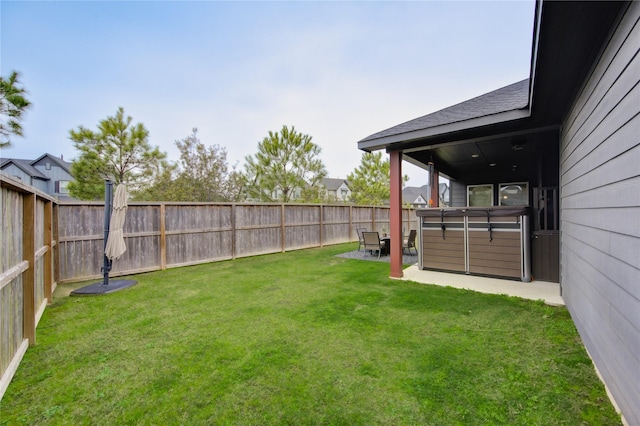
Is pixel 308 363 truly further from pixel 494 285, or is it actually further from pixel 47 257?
pixel 47 257

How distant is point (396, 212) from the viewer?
5.32 metres

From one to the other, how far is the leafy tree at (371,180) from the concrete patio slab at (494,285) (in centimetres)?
1954

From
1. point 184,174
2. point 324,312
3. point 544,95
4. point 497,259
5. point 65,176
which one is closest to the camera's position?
point 544,95

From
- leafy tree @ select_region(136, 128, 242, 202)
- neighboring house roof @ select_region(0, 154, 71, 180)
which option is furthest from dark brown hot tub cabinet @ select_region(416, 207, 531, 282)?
neighboring house roof @ select_region(0, 154, 71, 180)

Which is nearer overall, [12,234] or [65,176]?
[12,234]

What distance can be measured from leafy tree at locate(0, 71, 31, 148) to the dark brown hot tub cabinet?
1301 centimetres

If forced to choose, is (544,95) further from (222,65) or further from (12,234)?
(222,65)

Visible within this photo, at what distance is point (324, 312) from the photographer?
11.8 ft

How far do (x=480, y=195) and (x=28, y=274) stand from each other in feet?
38.1

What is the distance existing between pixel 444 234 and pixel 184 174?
1343 cm

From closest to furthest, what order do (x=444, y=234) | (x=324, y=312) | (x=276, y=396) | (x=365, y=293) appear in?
1. (x=276, y=396)
2. (x=324, y=312)
3. (x=365, y=293)
4. (x=444, y=234)

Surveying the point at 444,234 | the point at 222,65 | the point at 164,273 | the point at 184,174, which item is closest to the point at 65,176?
the point at 184,174

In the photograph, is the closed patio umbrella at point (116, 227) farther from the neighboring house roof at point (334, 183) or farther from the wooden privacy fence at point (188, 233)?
the neighboring house roof at point (334, 183)

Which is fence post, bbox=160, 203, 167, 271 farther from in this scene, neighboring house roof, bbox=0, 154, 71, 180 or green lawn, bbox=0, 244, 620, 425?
neighboring house roof, bbox=0, 154, 71, 180
